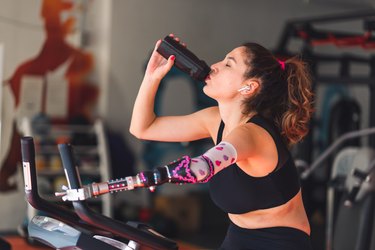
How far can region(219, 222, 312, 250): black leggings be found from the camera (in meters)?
2.07

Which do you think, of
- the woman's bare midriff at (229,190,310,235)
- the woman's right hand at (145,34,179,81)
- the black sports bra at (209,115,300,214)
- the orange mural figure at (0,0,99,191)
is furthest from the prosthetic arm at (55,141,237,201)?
the orange mural figure at (0,0,99,191)

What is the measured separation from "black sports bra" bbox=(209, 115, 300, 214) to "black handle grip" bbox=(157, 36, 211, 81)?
0.22 meters

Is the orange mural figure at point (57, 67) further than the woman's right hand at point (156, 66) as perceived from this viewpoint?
Yes

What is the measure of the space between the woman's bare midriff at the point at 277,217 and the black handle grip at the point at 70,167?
2.11 ft

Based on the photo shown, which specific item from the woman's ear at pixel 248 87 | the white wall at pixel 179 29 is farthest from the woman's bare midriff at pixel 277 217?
the white wall at pixel 179 29

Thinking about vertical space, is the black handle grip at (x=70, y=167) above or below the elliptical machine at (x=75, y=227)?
above

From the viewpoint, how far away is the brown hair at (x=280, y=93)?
2.19m

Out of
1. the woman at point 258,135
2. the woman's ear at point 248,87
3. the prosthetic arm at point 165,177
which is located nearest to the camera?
the prosthetic arm at point 165,177

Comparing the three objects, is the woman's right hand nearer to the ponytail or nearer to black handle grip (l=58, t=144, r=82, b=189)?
the ponytail

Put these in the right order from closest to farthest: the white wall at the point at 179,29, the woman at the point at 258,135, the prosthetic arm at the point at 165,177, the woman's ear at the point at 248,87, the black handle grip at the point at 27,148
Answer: the prosthetic arm at the point at 165,177 < the black handle grip at the point at 27,148 < the woman at the point at 258,135 < the woman's ear at the point at 248,87 < the white wall at the point at 179,29

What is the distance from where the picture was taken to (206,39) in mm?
7629

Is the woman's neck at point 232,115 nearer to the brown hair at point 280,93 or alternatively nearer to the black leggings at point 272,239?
the brown hair at point 280,93

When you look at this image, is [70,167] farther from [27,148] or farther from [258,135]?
[258,135]

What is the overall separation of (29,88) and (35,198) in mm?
5145
